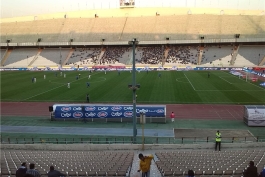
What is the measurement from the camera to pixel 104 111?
2539cm

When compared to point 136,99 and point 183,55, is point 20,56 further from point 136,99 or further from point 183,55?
point 136,99

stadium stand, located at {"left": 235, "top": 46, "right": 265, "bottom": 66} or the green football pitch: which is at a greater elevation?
stadium stand, located at {"left": 235, "top": 46, "right": 265, "bottom": 66}

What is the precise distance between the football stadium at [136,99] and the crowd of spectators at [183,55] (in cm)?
29

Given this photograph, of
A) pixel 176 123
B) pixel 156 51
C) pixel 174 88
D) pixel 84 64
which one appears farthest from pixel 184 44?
pixel 176 123

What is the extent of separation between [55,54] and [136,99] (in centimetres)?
6454

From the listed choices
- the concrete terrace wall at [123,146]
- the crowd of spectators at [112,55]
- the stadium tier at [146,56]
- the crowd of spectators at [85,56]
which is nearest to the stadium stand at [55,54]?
the stadium tier at [146,56]

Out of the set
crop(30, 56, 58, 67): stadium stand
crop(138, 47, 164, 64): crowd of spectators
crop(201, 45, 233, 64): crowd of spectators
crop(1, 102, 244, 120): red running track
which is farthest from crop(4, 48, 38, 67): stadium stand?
crop(1, 102, 244, 120): red running track

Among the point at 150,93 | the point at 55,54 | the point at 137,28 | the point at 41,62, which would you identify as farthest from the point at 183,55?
the point at 150,93

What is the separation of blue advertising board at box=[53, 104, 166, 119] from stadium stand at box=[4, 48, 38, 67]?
216 ft

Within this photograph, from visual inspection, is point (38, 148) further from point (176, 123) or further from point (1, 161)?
point (176, 123)

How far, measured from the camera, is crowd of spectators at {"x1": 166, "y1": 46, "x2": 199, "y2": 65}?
8031 cm

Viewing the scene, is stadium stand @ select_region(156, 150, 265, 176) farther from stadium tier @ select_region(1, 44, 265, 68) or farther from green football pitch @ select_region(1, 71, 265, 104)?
stadium tier @ select_region(1, 44, 265, 68)

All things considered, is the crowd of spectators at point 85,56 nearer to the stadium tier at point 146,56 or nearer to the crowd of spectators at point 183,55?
the stadium tier at point 146,56

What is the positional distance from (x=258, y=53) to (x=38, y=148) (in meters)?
76.7
